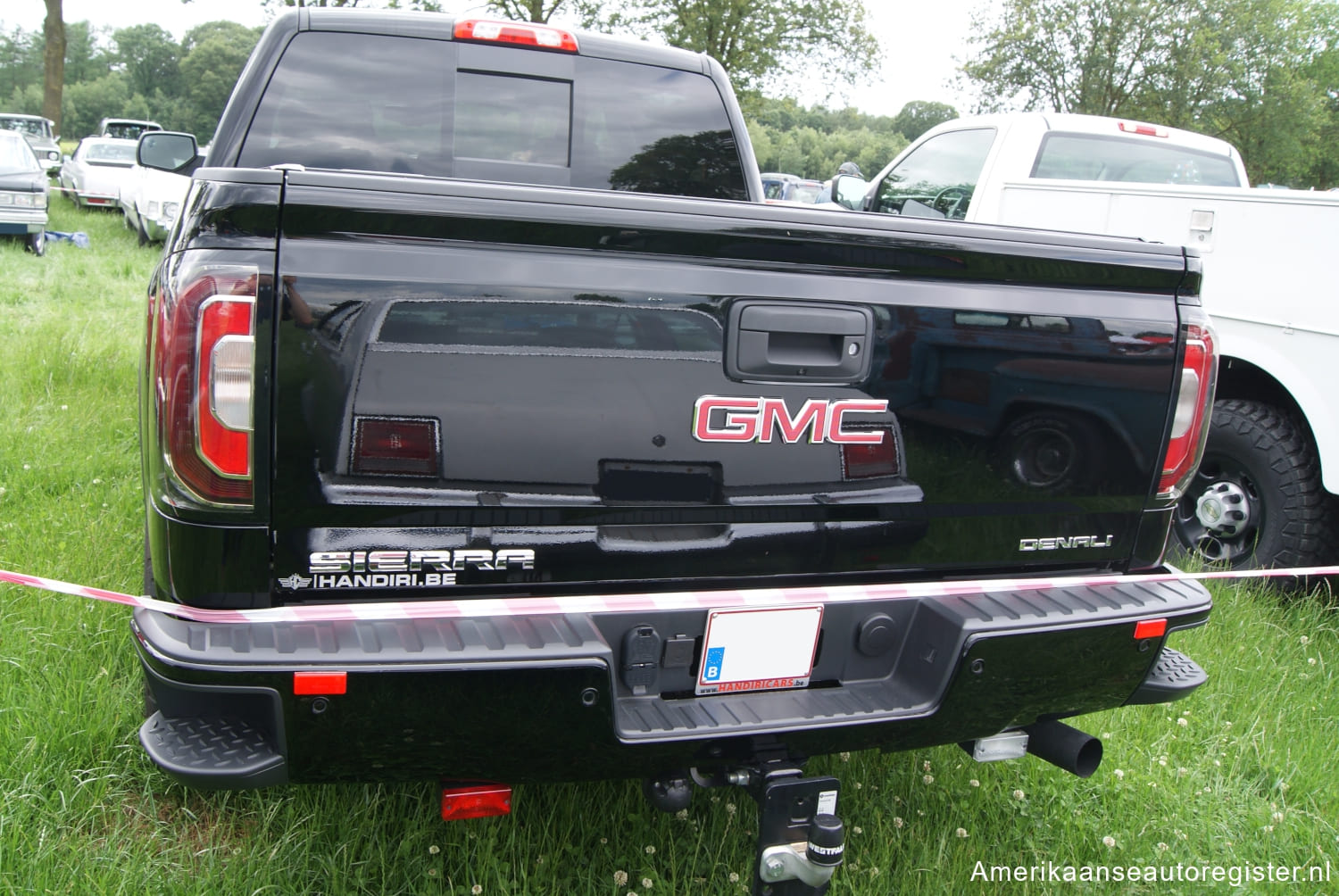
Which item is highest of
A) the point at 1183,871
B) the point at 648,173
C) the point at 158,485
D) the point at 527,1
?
the point at 527,1

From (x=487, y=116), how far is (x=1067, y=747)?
2.64m

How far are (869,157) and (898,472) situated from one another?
50.8 metres

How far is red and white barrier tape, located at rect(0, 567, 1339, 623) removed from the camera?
175 cm

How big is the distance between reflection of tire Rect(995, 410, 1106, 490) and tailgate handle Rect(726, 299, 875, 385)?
0.42 metres

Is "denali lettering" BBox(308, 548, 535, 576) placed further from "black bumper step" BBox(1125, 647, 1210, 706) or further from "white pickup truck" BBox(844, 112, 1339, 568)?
"white pickup truck" BBox(844, 112, 1339, 568)

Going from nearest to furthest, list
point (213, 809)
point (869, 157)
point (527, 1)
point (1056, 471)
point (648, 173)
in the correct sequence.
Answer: point (1056, 471), point (213, 809), point (648, 173), point (527, 1), point (869, 157)

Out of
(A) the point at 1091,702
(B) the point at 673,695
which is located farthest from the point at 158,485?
(A) the point at 1091,702

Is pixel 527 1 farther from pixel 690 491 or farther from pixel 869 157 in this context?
pixel 869 157

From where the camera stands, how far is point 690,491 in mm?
1941

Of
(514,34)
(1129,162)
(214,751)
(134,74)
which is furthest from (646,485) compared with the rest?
(134,74)

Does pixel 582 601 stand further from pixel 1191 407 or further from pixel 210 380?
pixel 1191 407

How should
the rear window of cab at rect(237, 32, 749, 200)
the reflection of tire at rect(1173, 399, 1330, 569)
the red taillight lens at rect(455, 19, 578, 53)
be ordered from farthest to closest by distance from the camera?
the reflection of tire at rect(1173, 399, 1330, 569), the red taillight lens at rect(455, 19, 578, 53), the rear window of cab at rect(237, 32, 749, 200)

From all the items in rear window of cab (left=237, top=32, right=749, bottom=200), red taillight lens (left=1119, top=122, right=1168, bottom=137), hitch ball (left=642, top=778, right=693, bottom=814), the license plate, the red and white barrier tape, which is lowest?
hitch ball (left=642, top=778, right=693, bottom=814)

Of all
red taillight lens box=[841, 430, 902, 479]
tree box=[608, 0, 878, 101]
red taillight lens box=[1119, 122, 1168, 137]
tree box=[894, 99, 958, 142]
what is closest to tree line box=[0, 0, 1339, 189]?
tree box=[608, 0, 878, 101]
